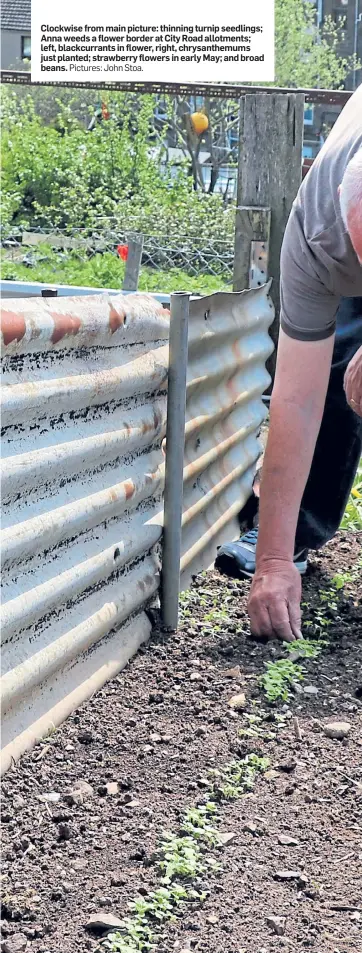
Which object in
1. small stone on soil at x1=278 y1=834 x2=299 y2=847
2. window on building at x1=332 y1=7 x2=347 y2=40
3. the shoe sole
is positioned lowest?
small stone on soil at x1=278 y1=834 x2=299 y2=847

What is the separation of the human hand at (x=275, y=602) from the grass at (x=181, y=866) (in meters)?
0.74

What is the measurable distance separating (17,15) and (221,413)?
29.3m

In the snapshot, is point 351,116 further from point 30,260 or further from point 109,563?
point 30,260

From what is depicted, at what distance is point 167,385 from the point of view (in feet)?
9.68

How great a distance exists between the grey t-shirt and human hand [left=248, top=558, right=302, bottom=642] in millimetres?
664

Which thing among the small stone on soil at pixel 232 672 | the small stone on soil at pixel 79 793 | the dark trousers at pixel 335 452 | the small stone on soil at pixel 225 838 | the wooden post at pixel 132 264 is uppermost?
the wooden post at pixel 132 264

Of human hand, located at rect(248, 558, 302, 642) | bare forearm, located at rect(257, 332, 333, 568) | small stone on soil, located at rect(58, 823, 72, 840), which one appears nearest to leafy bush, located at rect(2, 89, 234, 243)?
bare forearm, located at rect(257, 332, 333, 568)

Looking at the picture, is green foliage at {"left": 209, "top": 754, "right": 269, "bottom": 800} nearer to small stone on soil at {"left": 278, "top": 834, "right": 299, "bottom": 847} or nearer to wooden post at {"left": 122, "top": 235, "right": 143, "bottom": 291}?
small stone on soil at {"left": 278, "top": 834, "right": 299, "bottom": 847}

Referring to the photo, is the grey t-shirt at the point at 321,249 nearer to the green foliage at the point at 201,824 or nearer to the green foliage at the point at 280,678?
the green foliage at the point at 280,678

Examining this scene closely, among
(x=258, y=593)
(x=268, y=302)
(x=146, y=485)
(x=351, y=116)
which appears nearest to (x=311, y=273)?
(x=351, y=116)

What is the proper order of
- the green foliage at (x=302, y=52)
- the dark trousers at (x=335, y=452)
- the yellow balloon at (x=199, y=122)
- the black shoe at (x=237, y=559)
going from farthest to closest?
the green foliage at (x=302, y=52), the yellow balloon at (x=199, y=122), the dark trousers at (x=335, y=452), the black shoe at (x=237, y=559)

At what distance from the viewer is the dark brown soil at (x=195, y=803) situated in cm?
175

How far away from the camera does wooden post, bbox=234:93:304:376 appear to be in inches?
166
